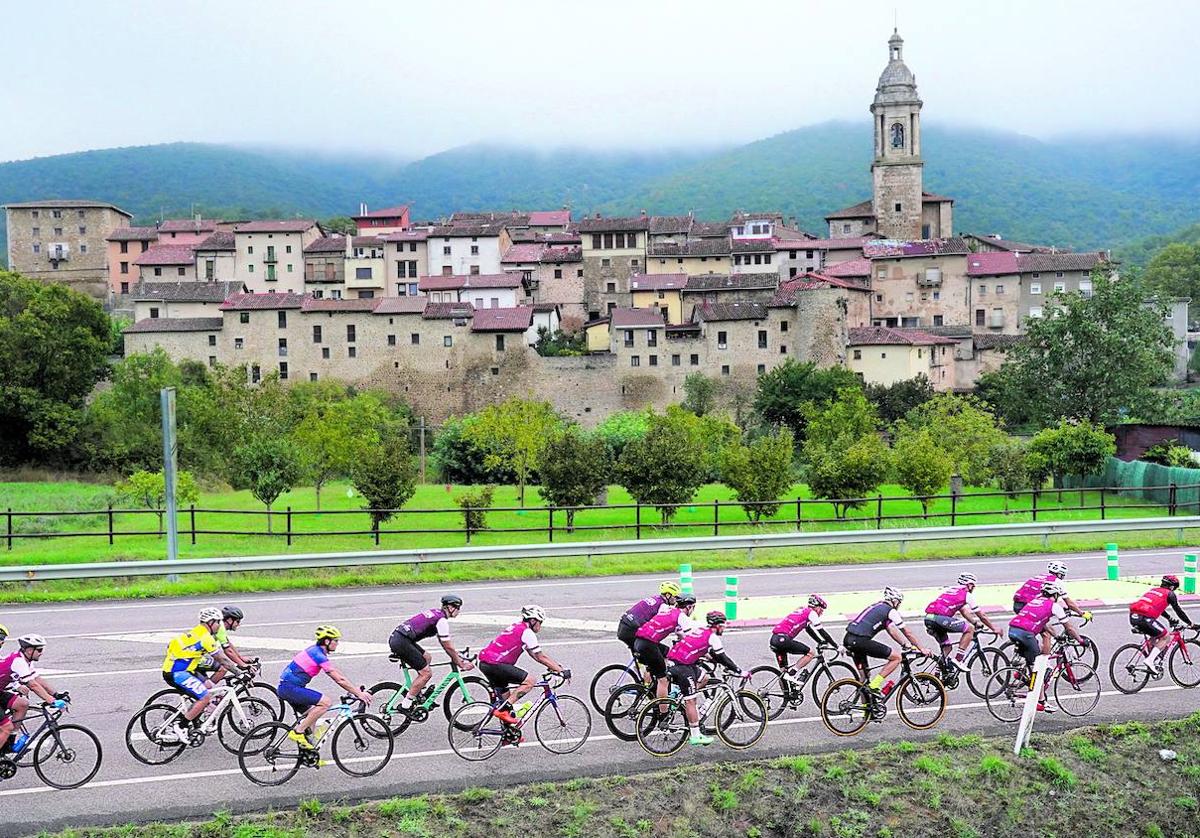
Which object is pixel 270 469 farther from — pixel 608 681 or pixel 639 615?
pixel 639 615

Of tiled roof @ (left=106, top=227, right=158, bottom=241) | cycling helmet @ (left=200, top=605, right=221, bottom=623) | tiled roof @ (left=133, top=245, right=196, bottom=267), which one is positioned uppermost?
tiled roof @ (left=106, top=227, right=158, bottom=241)

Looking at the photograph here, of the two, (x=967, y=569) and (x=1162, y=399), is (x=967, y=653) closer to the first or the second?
(x=967, y=569)

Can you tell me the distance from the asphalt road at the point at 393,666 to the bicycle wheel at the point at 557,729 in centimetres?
17

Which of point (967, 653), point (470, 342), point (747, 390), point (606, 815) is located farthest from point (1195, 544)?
point (470, 342)

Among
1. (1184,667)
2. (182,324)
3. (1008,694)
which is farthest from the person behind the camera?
(182,324)

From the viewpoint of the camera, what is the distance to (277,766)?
1153 cm

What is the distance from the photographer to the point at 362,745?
11.8 metres

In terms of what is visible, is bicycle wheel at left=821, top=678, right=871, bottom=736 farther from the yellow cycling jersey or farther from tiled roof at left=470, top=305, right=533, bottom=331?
tiled roof at left=470, top=305, right=533, bottom=331

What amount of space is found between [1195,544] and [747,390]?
56.3 metres

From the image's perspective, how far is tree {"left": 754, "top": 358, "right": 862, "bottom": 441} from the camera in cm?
7506

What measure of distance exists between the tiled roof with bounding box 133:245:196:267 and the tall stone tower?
6335 centimetres

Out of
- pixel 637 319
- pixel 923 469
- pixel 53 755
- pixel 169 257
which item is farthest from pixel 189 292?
pixel 53 755

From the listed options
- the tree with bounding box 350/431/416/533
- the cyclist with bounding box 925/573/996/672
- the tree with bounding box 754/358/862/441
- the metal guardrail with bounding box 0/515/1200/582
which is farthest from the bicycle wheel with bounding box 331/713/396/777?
the tree with bounding box 754/358/862/441

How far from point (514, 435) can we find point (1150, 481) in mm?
25486
